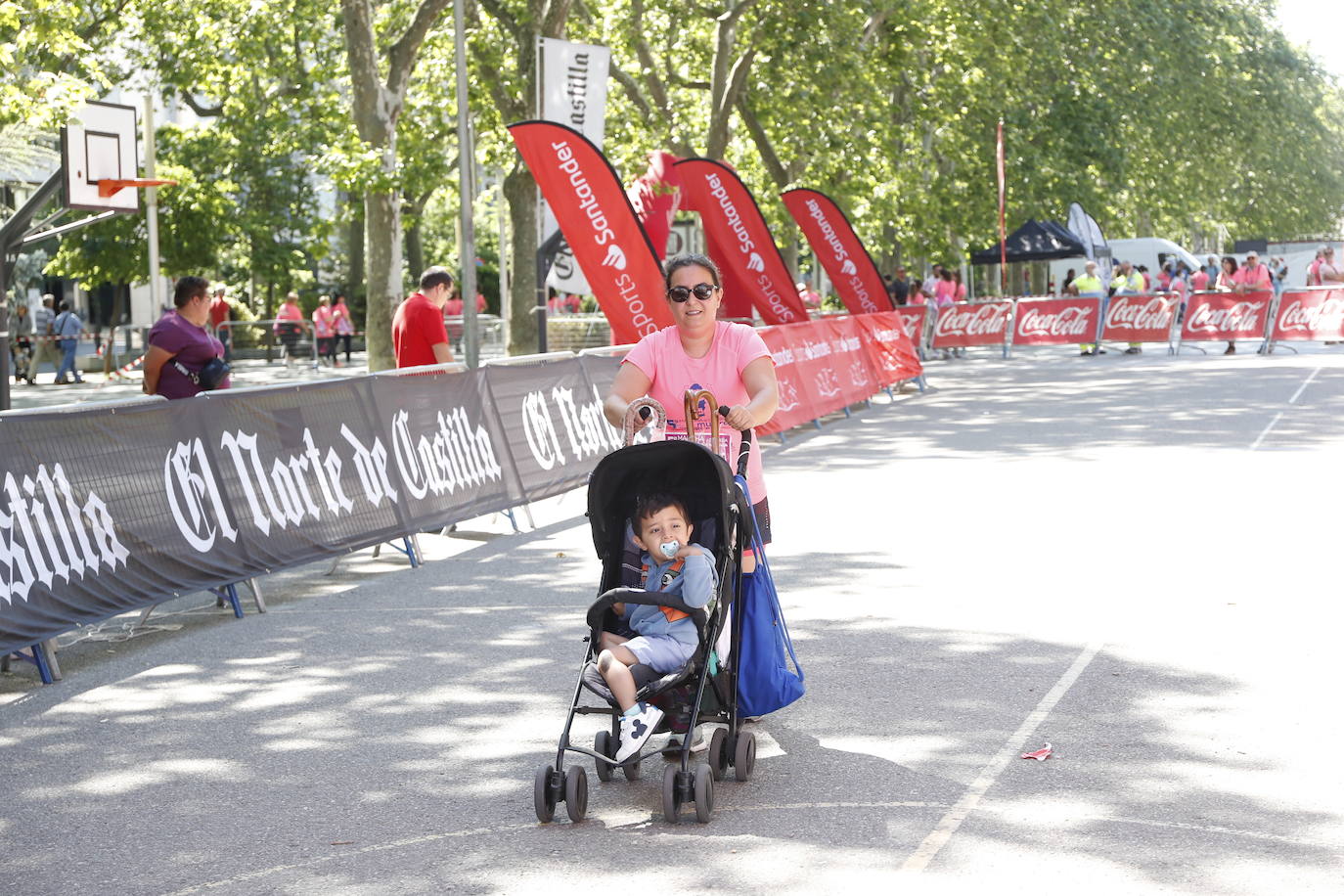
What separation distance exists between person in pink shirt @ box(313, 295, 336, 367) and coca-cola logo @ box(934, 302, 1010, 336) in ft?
43.2

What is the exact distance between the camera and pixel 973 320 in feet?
123

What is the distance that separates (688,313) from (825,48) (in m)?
26.8

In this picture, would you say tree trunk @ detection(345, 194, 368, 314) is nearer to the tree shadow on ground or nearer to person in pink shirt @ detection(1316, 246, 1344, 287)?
person in pink shirt @ detection(1316, 246, 1344, 287)

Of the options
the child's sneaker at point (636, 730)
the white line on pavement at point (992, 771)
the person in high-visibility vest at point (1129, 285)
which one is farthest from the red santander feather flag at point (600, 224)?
the person in high-visibility vest at point (1129, 285)

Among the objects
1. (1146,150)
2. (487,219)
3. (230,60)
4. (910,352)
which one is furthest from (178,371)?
(487,219)

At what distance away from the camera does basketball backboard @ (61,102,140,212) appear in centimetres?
1842

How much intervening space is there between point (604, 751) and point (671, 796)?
0.44m

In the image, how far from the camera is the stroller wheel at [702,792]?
230 inches

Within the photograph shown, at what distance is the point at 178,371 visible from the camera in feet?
37.4

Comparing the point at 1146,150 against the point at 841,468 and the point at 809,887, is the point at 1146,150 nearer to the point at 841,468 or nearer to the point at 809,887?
the point at 841,468

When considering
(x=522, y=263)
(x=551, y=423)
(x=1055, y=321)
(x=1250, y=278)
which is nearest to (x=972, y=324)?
(x=1055, y=321)

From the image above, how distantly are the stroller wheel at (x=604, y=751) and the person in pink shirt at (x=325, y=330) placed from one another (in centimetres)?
3284

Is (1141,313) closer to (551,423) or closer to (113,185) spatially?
(113,185)

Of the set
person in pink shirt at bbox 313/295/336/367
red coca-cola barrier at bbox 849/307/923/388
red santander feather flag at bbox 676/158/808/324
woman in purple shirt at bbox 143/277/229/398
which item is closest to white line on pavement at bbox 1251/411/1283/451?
red coca-cola barrier at bbox 849/307/923/388
